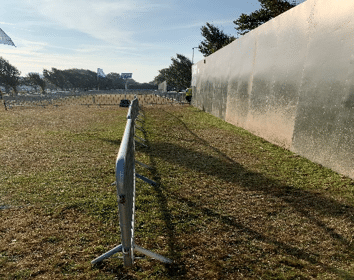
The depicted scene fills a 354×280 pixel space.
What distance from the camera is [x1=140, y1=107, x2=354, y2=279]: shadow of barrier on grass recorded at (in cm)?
256

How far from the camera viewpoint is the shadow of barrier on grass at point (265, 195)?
2562 mm

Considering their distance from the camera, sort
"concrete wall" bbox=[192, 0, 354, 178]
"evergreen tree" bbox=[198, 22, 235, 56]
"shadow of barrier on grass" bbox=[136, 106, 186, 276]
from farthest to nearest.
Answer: "evergreen tree" bbox=[198, 22, 235, 56] → "concrete wall" bbox=[192, 0, 354, 178] → "shadow of barrier on grass" bbox=[136, 106, 186, 276]

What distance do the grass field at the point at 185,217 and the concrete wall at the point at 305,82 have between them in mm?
681

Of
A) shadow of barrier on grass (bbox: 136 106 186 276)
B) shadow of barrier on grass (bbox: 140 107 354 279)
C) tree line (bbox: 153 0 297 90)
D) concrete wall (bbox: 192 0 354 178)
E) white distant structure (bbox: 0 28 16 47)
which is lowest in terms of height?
shadow of barrier on grass (bbox: 136 106 186 276)

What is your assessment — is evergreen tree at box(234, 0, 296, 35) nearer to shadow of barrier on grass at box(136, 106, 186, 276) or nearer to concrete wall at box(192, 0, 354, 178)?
concrete wall at box(192, 0, 354, 178)

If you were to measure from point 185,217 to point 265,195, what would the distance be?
1.58 m

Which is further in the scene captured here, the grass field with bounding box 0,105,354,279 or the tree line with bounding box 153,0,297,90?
the tree line with bounding box 153,0,297,90

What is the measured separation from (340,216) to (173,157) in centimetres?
370

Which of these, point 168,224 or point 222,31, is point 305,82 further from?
point 222,31

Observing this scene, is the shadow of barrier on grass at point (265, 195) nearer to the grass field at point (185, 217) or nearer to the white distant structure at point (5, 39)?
the grass field at point (185, 217)

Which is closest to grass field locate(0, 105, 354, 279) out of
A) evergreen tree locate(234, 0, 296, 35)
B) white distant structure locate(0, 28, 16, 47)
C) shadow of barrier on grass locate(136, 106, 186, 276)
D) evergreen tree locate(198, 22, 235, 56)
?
shadow of barrier on grass locate(136, 106, 186, 276)

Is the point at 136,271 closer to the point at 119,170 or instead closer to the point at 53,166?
the point at 119,170

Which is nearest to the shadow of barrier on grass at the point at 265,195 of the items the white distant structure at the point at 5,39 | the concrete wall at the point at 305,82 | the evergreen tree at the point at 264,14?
the concrete wall at the point at 305,82

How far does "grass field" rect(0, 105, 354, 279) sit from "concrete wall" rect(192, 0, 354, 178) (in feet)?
2.23
